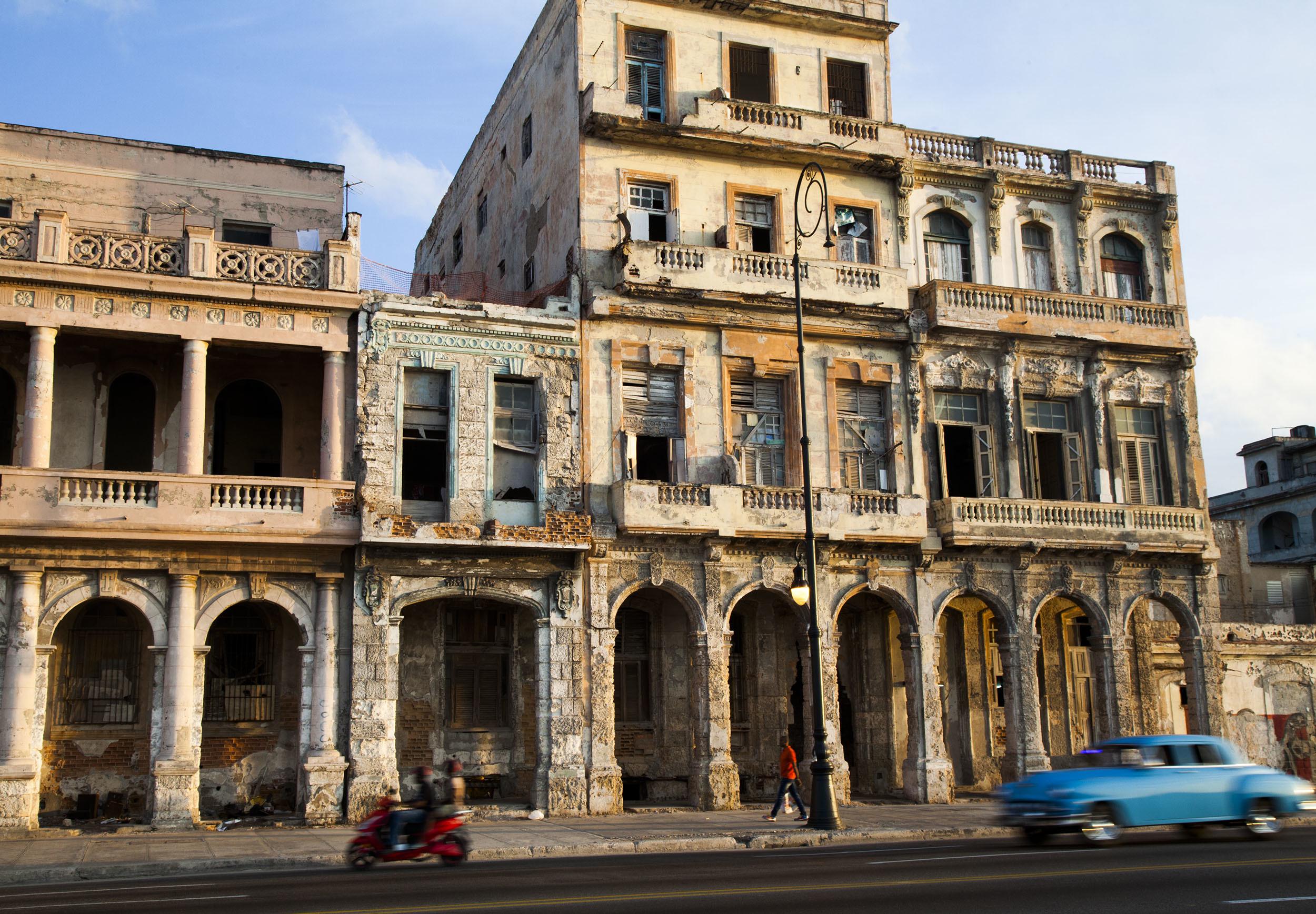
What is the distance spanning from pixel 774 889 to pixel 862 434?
58.2 ft

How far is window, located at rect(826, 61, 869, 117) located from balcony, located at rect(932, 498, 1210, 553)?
31.7ft

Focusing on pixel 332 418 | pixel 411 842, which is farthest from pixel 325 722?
pixel 411 842

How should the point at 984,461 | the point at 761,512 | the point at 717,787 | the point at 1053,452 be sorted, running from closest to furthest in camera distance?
the point at 717,787 < the point at 761,512 < the point at 984,461 < the point at 1053,452

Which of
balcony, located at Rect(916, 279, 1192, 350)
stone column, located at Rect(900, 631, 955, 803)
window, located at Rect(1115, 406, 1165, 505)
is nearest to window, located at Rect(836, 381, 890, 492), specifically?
balcony, located at Rect(916, 279, 1192, 350)

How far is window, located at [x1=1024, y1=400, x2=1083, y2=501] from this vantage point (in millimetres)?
30203

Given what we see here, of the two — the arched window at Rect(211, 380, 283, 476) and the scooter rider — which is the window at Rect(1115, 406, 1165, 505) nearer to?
the arched window at Rect(211, 380, 283, 476)

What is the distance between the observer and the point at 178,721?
75.0 ft

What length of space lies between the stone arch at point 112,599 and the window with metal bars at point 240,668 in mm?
1784

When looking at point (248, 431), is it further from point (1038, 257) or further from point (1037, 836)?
point (1038, 257)

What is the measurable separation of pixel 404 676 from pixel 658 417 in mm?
7440

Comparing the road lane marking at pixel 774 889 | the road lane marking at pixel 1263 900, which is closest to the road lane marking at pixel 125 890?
the road lane marking at pixel 774 889

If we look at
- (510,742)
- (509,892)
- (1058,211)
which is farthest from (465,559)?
(1058,211)

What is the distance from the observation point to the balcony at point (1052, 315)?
29.3 meters

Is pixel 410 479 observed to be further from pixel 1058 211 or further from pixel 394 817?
pixel 1058 211
